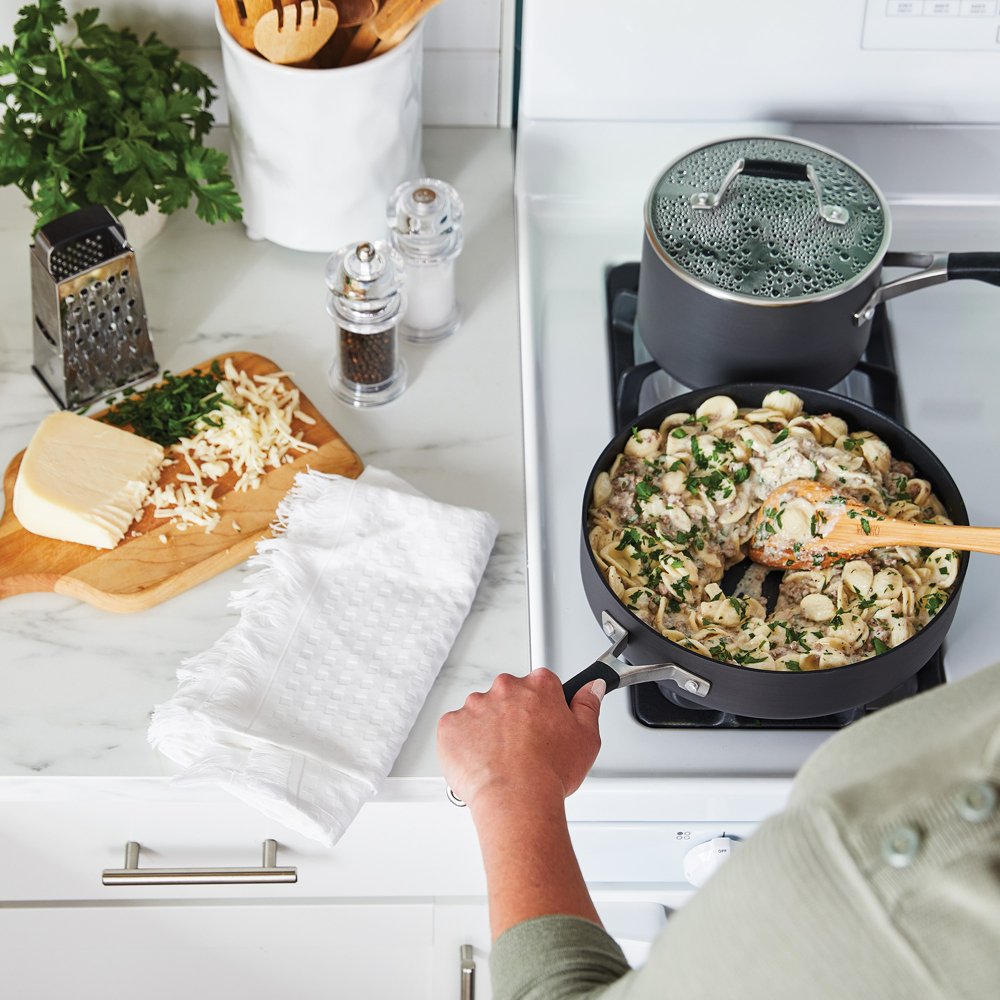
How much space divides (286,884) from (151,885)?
0.12 m

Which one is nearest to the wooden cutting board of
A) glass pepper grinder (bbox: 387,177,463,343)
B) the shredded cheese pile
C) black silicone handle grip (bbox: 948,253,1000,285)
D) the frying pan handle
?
the shredded cheese pile

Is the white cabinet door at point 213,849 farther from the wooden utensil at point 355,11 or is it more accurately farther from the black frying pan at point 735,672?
the wooden utensil at point 355,11

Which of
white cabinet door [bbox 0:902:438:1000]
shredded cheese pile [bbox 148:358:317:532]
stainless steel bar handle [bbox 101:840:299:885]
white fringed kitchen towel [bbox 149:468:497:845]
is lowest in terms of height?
white cabinet door [bbox 0:902:438:1000]

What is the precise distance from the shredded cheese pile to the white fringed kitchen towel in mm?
51

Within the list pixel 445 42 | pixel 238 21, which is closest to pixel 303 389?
pixel 238 21

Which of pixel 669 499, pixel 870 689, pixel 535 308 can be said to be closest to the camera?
pixel 870 689

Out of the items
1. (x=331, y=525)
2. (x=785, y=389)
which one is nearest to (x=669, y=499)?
(x=785, y=389)

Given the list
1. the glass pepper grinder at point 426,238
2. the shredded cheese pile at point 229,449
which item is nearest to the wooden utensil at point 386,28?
the glass pepper grinder at point 426,238

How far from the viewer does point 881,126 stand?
1.27 m

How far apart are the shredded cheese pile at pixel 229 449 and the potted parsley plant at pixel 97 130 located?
197 mm

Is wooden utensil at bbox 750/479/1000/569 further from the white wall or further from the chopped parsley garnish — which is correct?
the white wall

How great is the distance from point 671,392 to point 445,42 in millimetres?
481

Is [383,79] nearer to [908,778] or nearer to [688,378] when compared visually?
[688,378]

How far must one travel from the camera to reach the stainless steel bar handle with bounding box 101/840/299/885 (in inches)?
40.8
